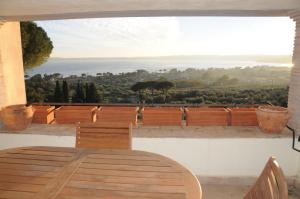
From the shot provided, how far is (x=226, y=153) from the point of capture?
2.96m

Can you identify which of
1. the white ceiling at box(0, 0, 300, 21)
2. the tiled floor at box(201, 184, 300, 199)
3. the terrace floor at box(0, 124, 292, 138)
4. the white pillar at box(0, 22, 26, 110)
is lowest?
the tiled floor at box(201, 184, 300, 199)

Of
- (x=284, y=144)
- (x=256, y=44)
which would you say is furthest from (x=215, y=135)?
(x=256, y=44)

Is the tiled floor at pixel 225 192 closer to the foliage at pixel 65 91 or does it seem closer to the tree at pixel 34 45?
the foliage at pixel 65 91

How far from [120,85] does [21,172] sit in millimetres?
5204

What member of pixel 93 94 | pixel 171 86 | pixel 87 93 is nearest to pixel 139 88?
pixel 171 86

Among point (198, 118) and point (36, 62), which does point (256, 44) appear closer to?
point (198, 118)

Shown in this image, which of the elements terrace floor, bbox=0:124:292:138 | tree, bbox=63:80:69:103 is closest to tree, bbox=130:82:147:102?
tree, bbox=63:80:69:103

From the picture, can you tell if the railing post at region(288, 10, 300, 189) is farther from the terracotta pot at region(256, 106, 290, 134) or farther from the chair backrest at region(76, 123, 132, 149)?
the chair backrest at region(76, 123, 132, 149)

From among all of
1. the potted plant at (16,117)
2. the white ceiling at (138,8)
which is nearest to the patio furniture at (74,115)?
the potted plant at (16,117)

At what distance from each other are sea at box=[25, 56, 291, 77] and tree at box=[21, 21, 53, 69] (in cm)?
25

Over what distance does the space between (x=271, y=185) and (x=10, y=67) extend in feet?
11.7

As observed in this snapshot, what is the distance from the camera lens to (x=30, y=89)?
7641mm

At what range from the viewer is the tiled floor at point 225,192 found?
9.09ft

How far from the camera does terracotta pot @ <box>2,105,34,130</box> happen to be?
313cm
